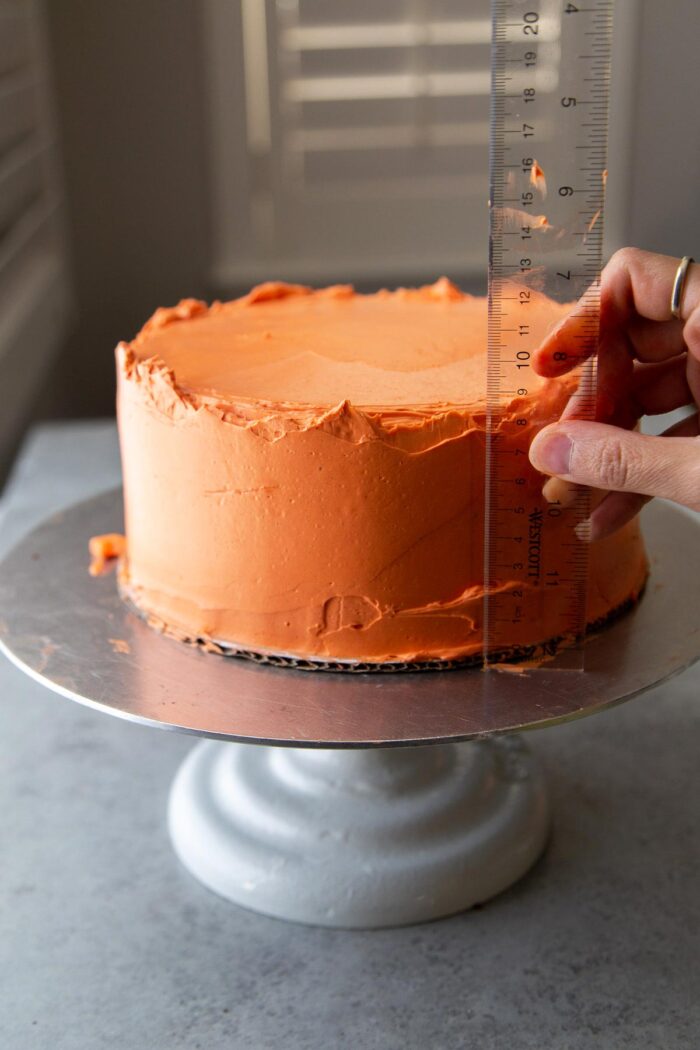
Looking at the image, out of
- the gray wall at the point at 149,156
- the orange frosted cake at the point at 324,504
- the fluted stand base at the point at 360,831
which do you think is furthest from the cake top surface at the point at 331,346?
the gray wall at the point at 149,156

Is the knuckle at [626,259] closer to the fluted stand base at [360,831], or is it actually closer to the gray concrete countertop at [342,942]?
the fluted stand base at [360,831]

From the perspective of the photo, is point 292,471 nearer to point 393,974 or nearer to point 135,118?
point 393,974

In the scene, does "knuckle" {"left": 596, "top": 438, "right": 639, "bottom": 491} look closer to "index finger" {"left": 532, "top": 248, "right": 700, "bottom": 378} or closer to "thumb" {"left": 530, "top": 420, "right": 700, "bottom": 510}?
"thumb" {"left": 530, "top": 420, "right": 700, "bottom": 510}

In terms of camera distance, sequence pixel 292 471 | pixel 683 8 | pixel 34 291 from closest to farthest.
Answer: pixel 292 471 < pixel 34 291 < pixel 683 8

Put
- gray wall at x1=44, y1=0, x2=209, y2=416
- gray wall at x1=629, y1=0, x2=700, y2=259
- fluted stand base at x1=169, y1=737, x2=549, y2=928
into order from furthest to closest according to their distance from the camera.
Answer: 1. gray wall at x1=629, y1=0, x2=700, y2=259
2. gray wall at x1=44, y1=0, x2=209, y2=416
3. fluted stand base at x1=169, y1=737, x2=549, y2=928

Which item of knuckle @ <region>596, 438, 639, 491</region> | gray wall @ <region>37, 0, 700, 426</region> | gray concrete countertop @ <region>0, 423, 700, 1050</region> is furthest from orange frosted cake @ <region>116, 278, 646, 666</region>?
gray wall @ <region>37, 0, 700, 426</region>

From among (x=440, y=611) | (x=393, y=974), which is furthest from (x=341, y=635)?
(x=393, y=974)

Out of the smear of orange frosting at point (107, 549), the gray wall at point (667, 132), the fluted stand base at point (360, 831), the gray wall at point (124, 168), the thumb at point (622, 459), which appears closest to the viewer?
the thumb at point (622, 459)
